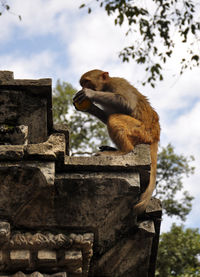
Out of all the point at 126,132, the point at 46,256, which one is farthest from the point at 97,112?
the point at 46,256

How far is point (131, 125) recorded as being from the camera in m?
5.19

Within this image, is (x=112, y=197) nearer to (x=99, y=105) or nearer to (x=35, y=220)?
(x=35, y=220)

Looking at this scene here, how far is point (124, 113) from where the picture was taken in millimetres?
5918

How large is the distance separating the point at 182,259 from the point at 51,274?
12107mm

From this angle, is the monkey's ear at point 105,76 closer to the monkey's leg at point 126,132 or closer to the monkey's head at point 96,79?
the monkey's head at point 96,79

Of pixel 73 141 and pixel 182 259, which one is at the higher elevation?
pixel 73 141

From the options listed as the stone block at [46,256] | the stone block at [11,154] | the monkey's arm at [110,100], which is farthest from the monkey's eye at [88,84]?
the stone block at [46,256]

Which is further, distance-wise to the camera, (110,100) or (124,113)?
(110,100)

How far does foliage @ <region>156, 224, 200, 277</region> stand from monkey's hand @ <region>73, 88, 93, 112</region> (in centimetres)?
963

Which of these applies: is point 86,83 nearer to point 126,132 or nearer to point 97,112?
point 97,112

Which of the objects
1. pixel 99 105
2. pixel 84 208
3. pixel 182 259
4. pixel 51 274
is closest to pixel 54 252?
pixel 51 274

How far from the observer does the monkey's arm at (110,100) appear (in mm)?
5930

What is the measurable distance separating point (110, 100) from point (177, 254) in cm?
1009

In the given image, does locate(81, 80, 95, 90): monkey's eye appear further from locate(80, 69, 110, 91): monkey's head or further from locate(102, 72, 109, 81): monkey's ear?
locate(102, 72, 109, 81): monkey's ear
